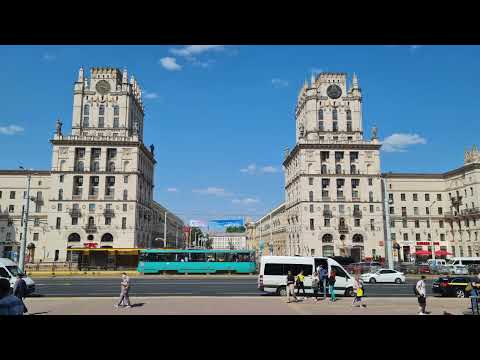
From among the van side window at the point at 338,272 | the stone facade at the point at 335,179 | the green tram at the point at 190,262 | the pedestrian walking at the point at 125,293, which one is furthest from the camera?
the stone facade at the point at 335,179

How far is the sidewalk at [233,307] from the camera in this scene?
1714cm

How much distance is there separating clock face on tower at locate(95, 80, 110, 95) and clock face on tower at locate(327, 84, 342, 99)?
152ft

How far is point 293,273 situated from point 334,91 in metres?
64.3

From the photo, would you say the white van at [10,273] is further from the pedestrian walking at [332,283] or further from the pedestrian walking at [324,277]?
the pedestrian walking at [332,283]

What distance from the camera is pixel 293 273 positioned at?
965 inches

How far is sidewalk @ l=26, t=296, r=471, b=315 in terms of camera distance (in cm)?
1714

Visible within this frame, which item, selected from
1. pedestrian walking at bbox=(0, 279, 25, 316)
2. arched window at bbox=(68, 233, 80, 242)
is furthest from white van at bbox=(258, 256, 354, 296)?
arched window at bbox=(68, 233, 80, 242)

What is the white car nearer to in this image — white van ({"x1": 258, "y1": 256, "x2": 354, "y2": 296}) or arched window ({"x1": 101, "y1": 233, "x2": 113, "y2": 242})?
white van ({"x1": 258, "y1": 256, "x2": 354, "y2": 296})

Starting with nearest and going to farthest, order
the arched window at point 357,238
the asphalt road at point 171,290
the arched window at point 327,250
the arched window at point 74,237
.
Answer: the asphalt road at point 171,290, the arched window at point 74,237, the arched window at point 327,250, the arched window at point 357,238

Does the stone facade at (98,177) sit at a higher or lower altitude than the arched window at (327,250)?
higher

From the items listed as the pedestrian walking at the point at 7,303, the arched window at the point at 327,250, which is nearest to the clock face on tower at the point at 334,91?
the arched window at the point at 327,250

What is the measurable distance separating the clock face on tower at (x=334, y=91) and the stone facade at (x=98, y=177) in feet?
135
